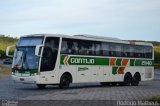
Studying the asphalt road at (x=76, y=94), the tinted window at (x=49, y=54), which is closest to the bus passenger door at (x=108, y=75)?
the asphalt road at (x=76, y=94)

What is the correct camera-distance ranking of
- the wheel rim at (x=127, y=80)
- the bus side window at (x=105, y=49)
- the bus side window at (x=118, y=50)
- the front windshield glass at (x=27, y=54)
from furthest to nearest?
the wheel rim at (x=127, y=80)
the bus side window at (x=118, y=50)
the bus side window at (x=105, y=49)
the front windshield glass at (x=27, y=54)

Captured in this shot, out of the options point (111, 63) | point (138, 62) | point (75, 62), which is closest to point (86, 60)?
point (75, 62)

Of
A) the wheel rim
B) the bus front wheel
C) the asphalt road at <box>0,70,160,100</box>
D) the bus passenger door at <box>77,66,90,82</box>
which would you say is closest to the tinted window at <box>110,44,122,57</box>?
the bus front wheel

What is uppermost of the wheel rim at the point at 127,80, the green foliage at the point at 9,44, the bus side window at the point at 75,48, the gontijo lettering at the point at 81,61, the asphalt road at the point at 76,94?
the green foliage at the point at 9,44

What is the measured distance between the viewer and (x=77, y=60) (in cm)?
2903

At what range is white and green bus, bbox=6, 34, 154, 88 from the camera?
26.7 metres

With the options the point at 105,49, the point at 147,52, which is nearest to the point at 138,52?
the point at 147,52

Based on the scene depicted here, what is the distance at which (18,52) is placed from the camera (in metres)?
27.5

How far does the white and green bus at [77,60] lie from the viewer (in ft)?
87.6

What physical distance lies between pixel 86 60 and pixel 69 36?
7.14 feet

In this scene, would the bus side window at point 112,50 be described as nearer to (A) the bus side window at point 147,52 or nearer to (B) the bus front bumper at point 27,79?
(A) the bus side window at point 147,52

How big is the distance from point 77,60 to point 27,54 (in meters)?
3.60

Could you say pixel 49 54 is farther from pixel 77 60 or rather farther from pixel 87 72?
pixel 87 72

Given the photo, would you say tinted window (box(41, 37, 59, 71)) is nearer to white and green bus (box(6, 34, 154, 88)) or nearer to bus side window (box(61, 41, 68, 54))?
white and green bus (box(6, 34, 154, 88))
